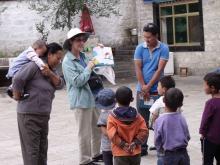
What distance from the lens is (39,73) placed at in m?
5.34

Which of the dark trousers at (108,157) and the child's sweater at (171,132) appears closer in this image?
the child's sweater at (171,132)

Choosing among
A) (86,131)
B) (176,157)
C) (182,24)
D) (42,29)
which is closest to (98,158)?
(86,131)

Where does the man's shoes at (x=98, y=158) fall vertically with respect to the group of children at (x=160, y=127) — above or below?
below

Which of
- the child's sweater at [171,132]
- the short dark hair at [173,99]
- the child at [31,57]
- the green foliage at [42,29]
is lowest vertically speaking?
the child's sweater at [171,132]

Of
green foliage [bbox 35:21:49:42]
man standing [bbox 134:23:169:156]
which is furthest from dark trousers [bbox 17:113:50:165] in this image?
green foliage [bbox 35:21:49:42]

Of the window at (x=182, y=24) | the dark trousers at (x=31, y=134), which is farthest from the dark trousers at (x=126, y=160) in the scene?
the window at (x=182, y=24)

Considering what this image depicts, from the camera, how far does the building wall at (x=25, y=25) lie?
22547 millimetres

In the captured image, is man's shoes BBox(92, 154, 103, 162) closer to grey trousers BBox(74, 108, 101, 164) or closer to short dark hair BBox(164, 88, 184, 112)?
grey trousers BBox(74, 108, 101, 164)

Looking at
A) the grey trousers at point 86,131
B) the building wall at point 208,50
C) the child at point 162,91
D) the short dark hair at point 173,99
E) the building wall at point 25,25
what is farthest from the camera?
the building wall at point 25,25

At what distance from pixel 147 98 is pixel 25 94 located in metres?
1.90

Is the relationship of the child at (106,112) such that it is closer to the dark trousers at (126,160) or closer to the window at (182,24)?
the dark trousers at (126,160)

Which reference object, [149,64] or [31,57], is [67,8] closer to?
[149,64]

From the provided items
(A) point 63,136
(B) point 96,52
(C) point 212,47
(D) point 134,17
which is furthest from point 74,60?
(D) point 134,17

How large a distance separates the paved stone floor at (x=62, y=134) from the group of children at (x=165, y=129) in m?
1.38
